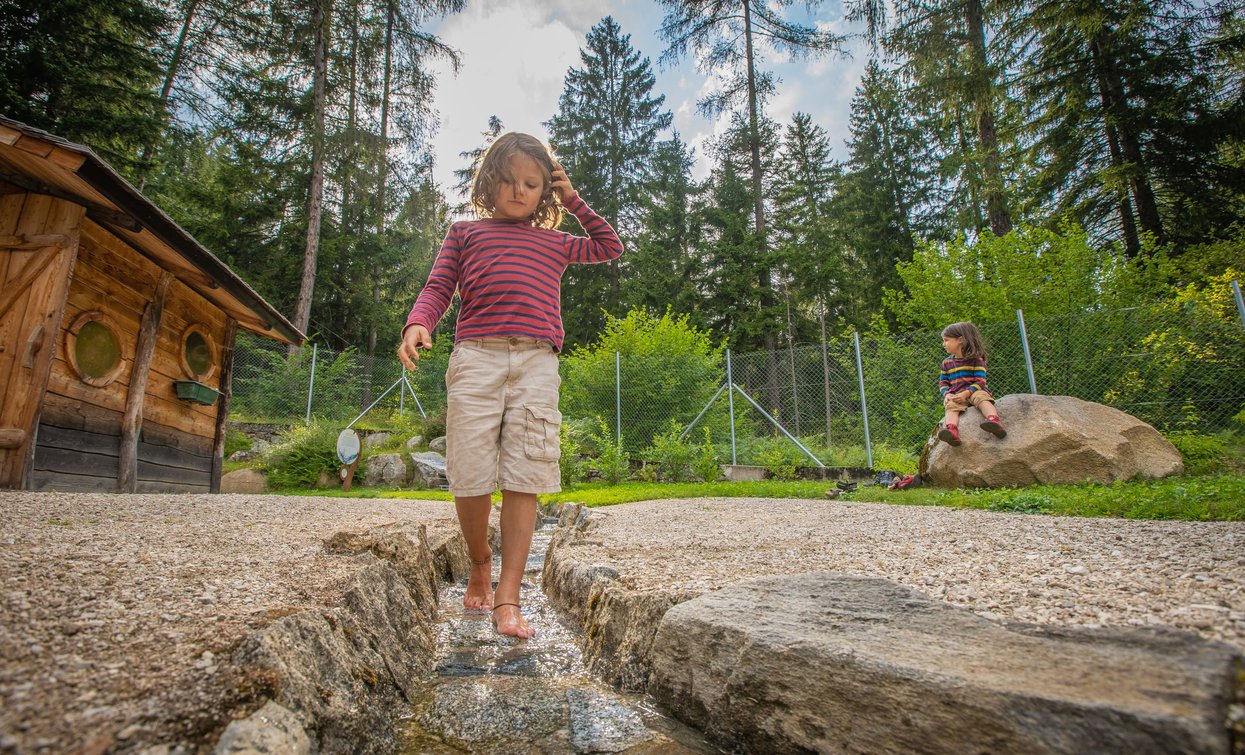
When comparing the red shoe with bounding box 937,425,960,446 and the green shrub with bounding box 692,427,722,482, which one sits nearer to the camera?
the red shoe with bounding box 937,425,960,446

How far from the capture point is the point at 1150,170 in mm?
11352

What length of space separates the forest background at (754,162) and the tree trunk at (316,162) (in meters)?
0.07

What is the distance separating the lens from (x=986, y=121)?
11.0 m

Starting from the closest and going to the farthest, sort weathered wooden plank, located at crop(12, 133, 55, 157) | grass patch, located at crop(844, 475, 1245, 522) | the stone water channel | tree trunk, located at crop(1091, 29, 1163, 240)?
the stone water channel
grass patch, located at crop(844, 475, 1245, 522)
weathered wooden plank, located at crop(12, 133, 55, 157)
tree trunk, located at crop(1091, 29, 1163, 240)

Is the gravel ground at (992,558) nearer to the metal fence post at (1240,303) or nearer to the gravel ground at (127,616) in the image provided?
the gravel ground at (127,616)

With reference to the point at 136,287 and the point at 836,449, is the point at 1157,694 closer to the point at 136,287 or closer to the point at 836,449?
the point at 136,287

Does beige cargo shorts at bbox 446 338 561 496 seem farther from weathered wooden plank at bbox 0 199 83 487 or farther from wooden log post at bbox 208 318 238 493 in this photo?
wooden log post at bbox 208 318 238 493

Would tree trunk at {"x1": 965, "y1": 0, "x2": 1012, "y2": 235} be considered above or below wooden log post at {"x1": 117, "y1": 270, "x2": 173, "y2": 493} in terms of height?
above

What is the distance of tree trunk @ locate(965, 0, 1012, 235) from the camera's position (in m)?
10.2

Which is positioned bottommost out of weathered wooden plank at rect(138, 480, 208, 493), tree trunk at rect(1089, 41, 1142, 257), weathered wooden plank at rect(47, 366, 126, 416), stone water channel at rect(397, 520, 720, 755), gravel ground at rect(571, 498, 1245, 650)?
stone water channel at rect(397, 520, 720, 755)

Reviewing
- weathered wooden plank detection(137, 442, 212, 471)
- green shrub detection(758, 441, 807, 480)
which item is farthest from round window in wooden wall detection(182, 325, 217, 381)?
green shrub detection(758, 441, 807, 480)

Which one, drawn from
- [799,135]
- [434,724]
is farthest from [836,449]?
[799,135]

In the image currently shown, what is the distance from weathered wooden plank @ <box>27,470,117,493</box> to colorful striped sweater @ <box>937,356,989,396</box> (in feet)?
26.6

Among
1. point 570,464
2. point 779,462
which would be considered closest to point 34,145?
point 570,464
